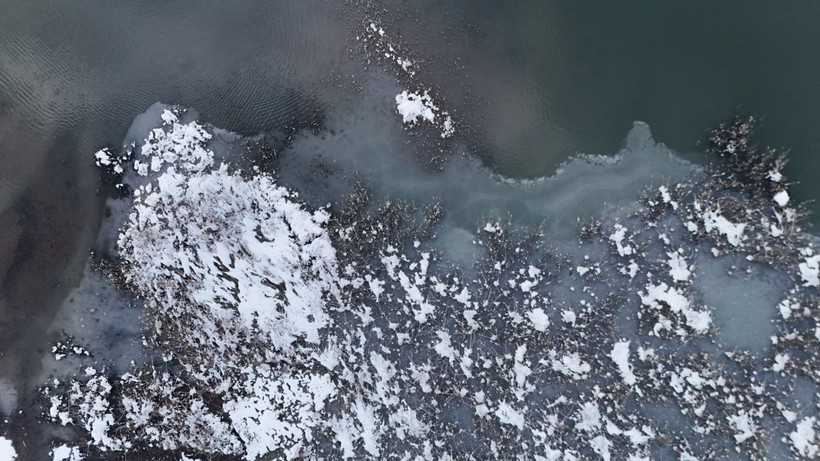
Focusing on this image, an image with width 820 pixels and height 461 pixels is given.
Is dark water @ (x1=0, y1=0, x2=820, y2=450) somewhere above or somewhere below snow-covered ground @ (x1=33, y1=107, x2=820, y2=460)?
above

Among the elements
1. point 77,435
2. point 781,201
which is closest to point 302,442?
point 77,435

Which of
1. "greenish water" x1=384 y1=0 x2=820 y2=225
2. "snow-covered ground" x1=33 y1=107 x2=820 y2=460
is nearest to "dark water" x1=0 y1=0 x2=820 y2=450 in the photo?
"greenish water" x1=384 y1=0 x2=820 y2=225

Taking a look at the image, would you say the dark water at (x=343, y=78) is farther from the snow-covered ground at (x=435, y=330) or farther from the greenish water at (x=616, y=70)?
the snow-covered ground at (x=435, y=330)

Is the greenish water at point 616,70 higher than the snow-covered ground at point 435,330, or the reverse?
the greenish water at point 616,70

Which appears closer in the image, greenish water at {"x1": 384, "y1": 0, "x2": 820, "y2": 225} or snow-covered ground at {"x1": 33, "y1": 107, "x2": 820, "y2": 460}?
snow-covered ground at {"x1": 33, "y1": 107, "x2": 820, "y2": 460}

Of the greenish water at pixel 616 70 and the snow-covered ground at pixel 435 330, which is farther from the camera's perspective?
the greenish water at pixel 616 70

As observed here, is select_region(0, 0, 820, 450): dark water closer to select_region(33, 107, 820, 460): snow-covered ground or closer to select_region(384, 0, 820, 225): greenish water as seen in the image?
select_region(384, 0, 820, 225): greenish water

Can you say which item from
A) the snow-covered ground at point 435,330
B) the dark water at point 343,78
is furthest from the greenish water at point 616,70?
the snow-covered ground at point 435,330
